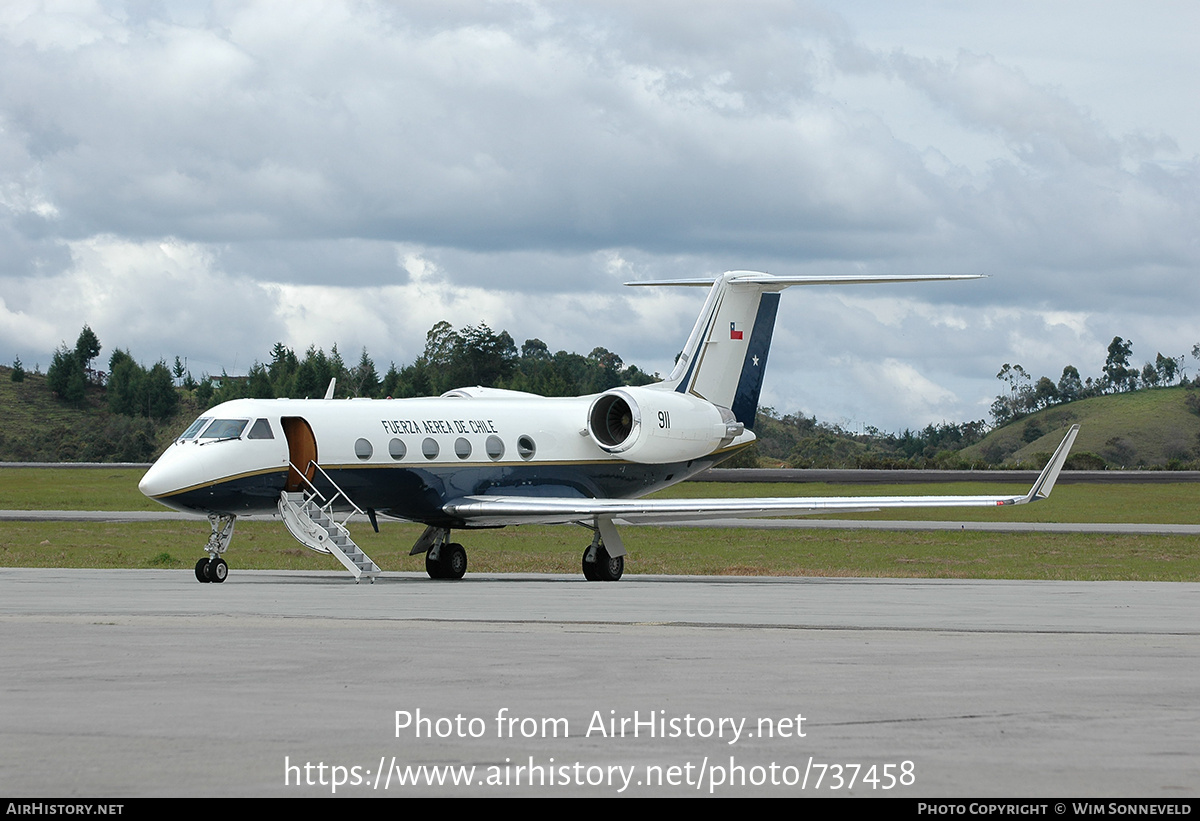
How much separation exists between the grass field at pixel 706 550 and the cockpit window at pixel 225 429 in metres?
8.64

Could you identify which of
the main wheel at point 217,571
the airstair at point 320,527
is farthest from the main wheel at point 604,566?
the main wheel at point 217,571

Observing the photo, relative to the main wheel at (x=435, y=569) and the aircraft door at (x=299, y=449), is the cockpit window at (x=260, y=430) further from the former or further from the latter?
the main wheel at (x=435, y=569)

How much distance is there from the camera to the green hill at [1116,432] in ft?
526

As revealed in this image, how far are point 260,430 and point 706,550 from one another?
739 inches

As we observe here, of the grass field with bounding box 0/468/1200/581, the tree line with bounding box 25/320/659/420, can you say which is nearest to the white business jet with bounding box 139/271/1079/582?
the grass field with bounding box 0/468/1200/581

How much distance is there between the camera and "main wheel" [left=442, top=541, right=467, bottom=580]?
3197 cm

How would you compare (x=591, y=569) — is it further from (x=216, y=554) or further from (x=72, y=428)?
(x=72, y=428)

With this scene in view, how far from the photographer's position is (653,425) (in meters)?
34.9

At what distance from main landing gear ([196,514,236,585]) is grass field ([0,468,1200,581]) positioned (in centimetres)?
837

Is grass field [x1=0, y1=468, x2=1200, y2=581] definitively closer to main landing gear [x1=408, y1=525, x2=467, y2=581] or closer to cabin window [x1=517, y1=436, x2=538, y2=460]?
cabin window [x1=517, y1=436, x2=538, y2=460]

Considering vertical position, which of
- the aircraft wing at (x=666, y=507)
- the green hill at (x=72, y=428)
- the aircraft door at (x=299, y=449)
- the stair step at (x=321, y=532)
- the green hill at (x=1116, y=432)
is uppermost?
the green hill at (x=1116, y=432)

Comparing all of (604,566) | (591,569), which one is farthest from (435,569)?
(604,566)

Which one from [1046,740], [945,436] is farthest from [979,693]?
[945,436]
